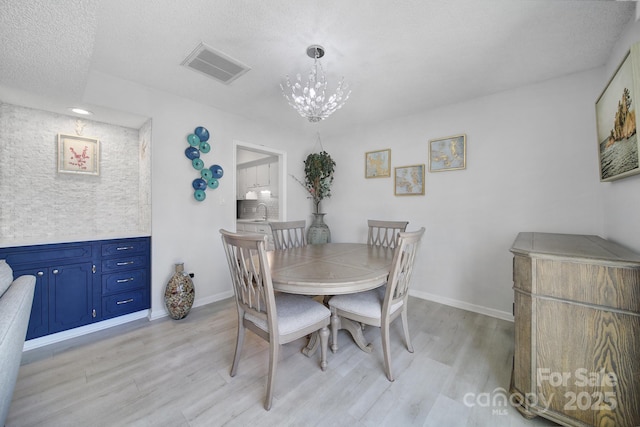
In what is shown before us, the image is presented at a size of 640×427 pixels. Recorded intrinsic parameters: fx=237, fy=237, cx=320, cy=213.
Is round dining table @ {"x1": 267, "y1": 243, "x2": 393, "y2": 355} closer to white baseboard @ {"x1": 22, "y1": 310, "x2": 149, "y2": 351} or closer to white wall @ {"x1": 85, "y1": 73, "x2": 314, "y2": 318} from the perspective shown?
white wall @ {"x1": 85, "y1": 73, "x2": 314, "y2": 318}

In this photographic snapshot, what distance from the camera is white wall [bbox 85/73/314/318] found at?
8.41 feet

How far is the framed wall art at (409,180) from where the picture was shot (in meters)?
3.25

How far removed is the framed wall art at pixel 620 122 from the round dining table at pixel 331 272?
1603mm

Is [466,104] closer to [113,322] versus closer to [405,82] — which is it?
[405,82]

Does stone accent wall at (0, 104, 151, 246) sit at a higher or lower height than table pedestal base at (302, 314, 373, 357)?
higher

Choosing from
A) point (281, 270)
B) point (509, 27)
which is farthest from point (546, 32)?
point (281, 270)

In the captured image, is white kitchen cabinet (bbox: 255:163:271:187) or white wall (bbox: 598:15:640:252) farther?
white kitchen cabinet (bbox: 255:163:271:187)

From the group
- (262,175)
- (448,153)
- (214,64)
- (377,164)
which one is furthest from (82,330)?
(448,153)

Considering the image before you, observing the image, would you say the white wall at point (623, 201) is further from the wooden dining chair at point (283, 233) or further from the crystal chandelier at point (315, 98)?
the wooden dining chair at point (283, 233)

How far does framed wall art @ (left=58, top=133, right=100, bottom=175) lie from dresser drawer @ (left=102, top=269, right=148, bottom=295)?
48.8 inches

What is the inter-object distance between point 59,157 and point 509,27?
4.28 metres

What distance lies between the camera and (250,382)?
1653 mm

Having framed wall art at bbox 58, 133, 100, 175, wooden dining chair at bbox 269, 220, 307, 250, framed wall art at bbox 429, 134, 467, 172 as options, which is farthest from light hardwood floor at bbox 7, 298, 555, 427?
framed wall art at bbox 429, 134, 467, 172

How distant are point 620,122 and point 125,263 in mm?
4261
